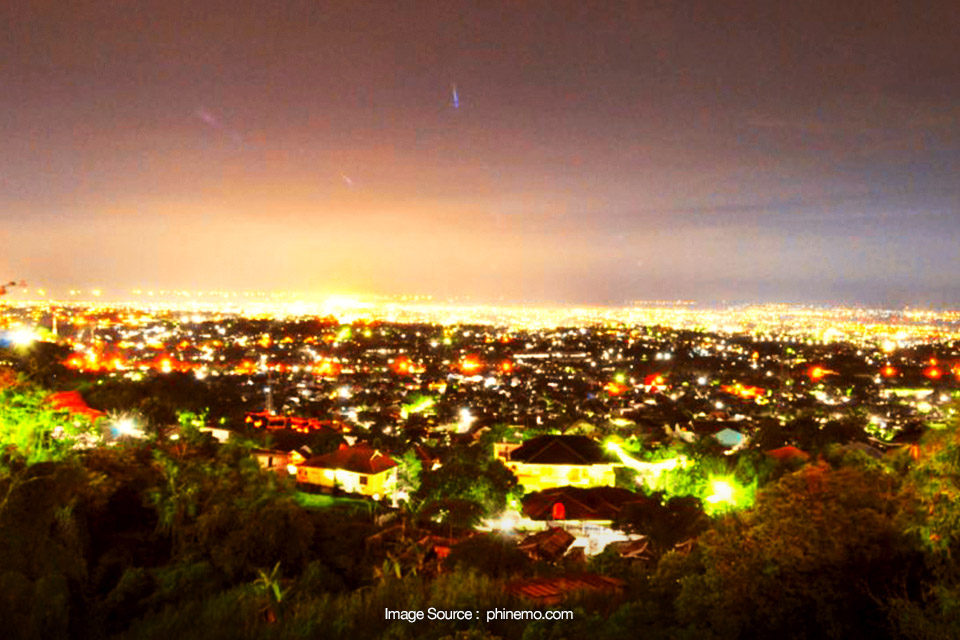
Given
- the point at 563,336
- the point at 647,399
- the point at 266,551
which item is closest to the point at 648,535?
the point at 266,551

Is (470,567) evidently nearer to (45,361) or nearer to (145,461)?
(145,461)

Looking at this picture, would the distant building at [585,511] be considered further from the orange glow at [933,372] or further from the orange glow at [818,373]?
the orange glow at [933,372]

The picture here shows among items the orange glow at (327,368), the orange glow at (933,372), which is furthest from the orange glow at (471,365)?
the orange glow at (933,372)

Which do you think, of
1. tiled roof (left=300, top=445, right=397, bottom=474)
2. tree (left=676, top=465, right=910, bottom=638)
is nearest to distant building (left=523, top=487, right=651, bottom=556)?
tiled roof (left=300, top=445, right=397, bottom=474)

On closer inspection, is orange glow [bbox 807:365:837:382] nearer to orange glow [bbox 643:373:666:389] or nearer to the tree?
orange glow [bbox 643:373:666:389]

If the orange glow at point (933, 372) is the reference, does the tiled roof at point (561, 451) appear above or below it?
above
